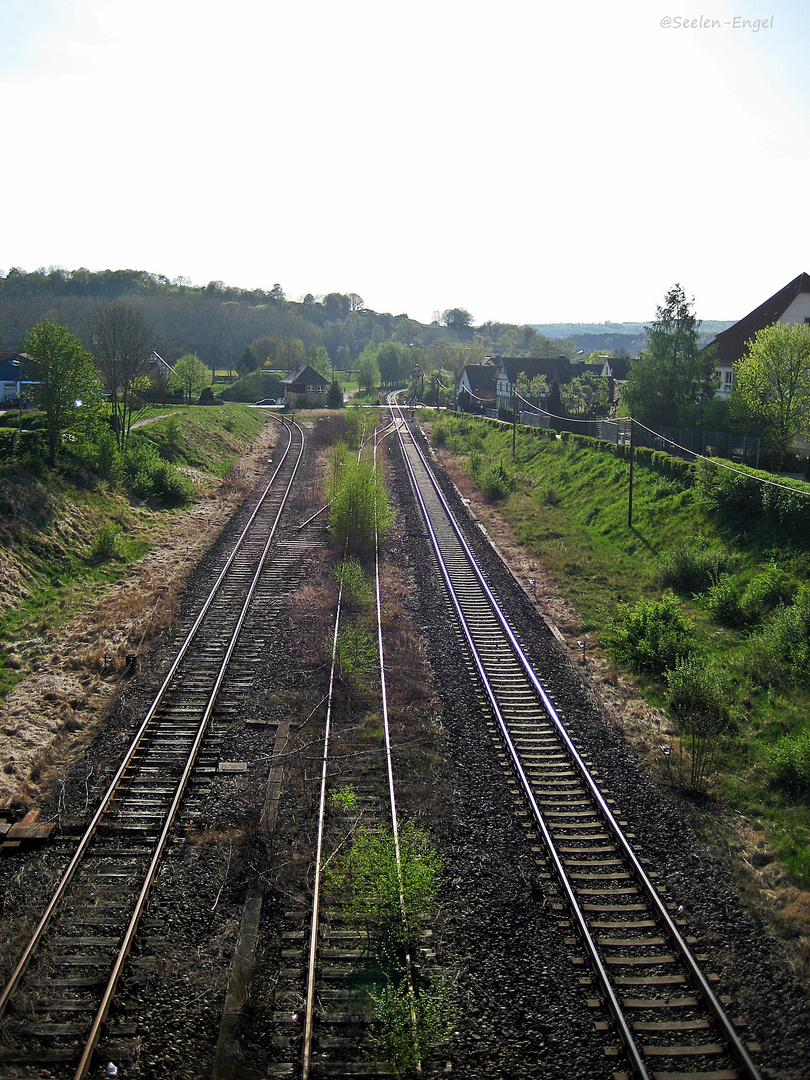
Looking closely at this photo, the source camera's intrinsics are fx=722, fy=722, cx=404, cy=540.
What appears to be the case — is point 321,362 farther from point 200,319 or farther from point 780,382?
point 780,382

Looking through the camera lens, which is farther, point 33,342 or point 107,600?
point 33,342

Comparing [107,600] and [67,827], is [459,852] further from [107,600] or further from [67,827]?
[107,600]

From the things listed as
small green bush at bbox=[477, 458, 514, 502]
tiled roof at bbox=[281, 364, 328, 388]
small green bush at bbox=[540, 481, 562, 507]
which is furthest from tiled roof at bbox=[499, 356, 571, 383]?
small green bush at bbox=[540, 481, 562, 507]

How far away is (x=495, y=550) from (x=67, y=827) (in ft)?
52.4

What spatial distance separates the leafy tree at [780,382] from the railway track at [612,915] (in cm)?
1827

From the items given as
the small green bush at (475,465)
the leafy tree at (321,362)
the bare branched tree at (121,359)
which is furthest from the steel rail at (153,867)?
the leafy tree at (321,362)

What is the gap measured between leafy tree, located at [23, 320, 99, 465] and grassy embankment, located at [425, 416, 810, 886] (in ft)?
51.3

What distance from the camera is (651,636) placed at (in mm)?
15070

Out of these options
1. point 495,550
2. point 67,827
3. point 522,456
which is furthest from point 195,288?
point 67,827

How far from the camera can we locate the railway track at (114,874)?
6352 millimetres

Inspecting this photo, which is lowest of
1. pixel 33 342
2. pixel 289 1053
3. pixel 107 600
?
pixel 289 1053

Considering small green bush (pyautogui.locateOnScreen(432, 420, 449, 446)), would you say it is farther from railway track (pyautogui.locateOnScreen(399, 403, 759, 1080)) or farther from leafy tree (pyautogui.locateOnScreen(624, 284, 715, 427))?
railway track (pyautogui.locateOnScreen(399, 403, 759, 1080))

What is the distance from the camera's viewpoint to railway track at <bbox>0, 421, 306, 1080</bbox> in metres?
6.35

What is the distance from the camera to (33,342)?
23078 mm
